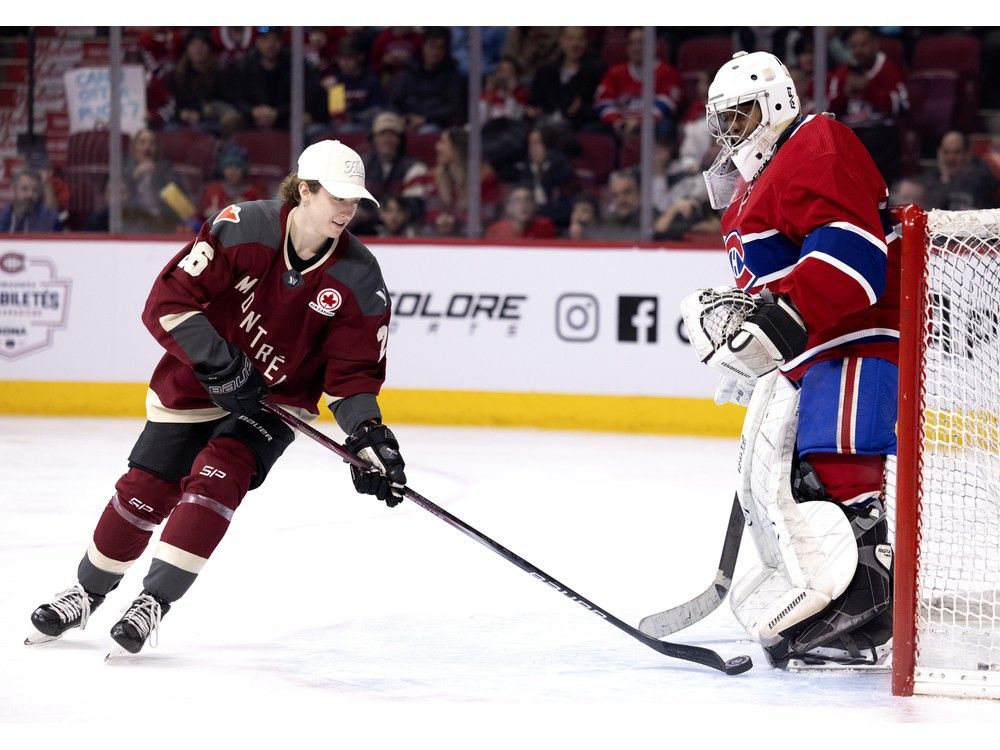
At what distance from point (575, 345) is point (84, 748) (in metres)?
4.47

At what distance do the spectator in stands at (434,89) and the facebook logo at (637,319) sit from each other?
3.99 ft

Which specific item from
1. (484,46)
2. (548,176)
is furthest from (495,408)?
(484,46)

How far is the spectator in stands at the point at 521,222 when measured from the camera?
6.88m

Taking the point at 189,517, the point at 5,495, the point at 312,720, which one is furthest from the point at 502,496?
the point at 312,720

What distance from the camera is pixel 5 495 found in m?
4.88

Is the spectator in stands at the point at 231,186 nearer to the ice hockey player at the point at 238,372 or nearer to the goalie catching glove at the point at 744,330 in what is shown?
the ice hockey player at the point at 238,372

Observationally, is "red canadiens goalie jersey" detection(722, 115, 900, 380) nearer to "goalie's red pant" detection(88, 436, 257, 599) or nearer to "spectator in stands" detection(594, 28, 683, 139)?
"goalie's red pant" detection(88, 436, 257, 599)

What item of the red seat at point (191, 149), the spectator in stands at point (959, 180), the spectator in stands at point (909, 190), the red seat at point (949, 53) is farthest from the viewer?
the red seat at point (191, 149)

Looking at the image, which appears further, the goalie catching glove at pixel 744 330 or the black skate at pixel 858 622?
the black skate at pixel 858 622

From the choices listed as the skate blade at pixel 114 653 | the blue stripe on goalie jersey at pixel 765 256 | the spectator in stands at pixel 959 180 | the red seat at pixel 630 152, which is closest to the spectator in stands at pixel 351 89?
the red seat at pixel 630 152

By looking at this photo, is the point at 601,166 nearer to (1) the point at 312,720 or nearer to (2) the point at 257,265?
(2) the point at 257,265

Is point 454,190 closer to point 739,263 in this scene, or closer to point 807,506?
point 739,263

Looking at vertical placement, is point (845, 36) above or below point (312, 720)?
above

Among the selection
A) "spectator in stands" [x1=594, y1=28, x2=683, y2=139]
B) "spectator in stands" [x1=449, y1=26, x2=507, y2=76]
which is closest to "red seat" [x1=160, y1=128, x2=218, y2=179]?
"spectator in stands" [x1=449, y1=26, x2=507, y2=76]
